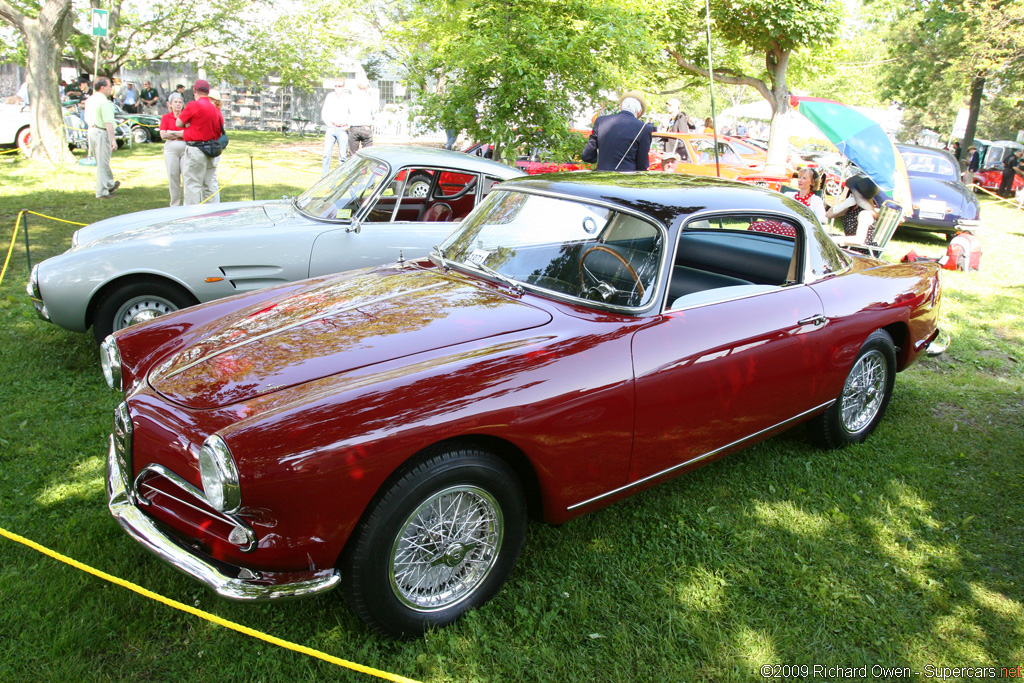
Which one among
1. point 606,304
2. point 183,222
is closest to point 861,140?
point 606,304

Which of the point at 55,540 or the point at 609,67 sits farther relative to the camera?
the point at 609,67

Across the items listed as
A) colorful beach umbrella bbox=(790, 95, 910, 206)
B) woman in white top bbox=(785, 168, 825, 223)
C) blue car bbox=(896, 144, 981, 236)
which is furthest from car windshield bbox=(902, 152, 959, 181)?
woman in white top bbox=(785, 168, 825, 223)

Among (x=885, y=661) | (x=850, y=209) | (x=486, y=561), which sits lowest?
(x=885, y=661)

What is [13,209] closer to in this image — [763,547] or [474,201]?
[474,201]

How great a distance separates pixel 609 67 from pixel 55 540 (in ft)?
25.5

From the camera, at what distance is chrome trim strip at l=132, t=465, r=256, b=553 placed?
7.21 ft

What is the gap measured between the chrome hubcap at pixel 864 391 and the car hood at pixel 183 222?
4.09m

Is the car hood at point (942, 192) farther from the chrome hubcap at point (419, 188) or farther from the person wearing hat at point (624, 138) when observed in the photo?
the chrome hubcap at point (419, 188)

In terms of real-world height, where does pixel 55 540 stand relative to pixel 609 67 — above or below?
below

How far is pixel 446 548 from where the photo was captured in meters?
2.61

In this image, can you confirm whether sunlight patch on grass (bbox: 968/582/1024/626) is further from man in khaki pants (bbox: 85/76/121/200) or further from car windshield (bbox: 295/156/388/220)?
man in khaki pants (bbox: 85/76/121/200)

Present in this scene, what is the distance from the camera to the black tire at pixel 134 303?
4730 mm

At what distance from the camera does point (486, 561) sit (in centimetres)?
276

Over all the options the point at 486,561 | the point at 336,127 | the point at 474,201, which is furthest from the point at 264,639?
the point at 336,127
